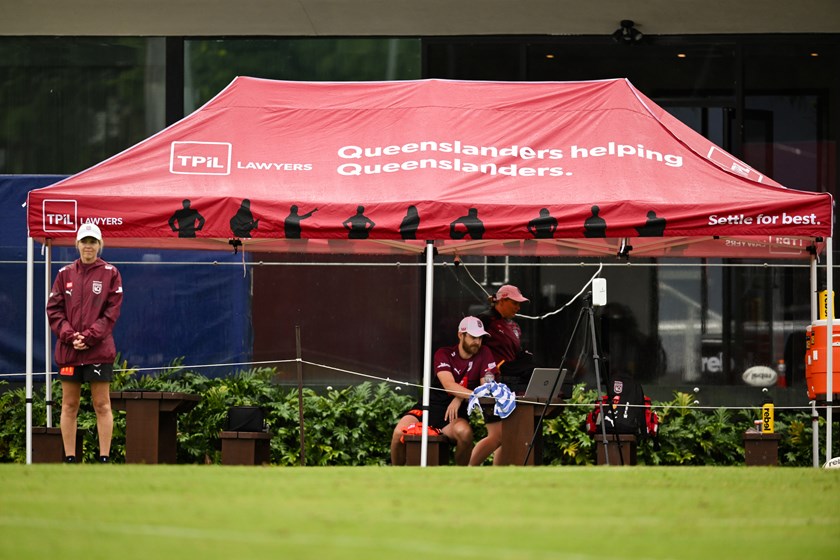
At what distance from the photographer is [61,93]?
14938 mm

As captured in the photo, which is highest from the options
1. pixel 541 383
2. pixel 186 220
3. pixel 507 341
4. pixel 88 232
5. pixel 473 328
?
pixel 186 220

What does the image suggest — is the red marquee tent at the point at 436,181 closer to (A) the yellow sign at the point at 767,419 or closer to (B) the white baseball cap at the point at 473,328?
(B) the white baseball cap at the point at 473,328

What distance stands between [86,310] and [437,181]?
9.06 feet

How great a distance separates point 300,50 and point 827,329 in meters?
6.60

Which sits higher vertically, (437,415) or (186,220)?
→ (186,220)

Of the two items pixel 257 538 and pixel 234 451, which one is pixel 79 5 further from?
pixel 257 538

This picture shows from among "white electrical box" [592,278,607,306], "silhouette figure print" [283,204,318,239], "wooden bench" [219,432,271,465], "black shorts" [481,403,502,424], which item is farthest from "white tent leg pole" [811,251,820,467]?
"wooden bench" [219,432,271,465]

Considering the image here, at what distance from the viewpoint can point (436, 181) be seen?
1059 cm

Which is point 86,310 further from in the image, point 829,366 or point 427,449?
point 829,366

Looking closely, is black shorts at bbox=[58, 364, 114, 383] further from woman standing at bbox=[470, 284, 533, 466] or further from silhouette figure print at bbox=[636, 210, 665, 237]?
silhouette figure print at bbox=[636, 210, 665, 237]

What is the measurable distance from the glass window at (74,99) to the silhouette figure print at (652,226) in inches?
253

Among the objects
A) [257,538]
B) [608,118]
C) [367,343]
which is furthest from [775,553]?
[367,343]

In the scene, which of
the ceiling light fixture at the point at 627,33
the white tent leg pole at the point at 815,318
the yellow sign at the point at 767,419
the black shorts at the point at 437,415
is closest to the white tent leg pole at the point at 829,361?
the white tent leg pole at the point at 815,318

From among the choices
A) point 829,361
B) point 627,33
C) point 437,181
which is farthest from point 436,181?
point 627,33
